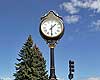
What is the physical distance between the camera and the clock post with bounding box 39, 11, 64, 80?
38.7ft

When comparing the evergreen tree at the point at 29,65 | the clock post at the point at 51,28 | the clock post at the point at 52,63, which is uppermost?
the evergreen tree at the point at 29,65

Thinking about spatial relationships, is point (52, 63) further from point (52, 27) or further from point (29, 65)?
point (29, 65)

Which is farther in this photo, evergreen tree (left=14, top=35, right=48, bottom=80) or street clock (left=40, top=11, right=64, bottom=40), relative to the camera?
evergreen tree (left=14, top=35, right=48, bottom=80)

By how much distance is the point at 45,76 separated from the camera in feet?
157

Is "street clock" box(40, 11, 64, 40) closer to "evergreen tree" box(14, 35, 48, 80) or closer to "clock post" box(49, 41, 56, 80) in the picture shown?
"clock post" box(49, 41, 56, 80)

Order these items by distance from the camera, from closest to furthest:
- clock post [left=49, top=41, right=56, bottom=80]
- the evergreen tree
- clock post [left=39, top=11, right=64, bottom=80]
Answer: clock post [left=49, top=41, right=56, bottom=80], clock post [left=39, top=11, right=64, bottom=80], the evergreen tree

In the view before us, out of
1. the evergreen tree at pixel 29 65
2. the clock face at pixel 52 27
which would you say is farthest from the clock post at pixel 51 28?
the evergreen tree at pixel 29 65

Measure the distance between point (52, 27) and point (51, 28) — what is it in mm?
53

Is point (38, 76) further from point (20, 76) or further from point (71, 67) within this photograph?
point (71, 67)

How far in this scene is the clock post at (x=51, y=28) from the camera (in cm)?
1178

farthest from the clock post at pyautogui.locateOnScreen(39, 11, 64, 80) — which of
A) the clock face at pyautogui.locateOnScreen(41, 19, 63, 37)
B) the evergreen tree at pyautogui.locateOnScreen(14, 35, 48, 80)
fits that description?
the evergreen tree at pyautogui.locateOnScreen(14, 35, 48, 80)

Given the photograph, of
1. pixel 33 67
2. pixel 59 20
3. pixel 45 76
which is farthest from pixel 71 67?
pixel 45 76

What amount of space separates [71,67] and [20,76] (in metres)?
26.8

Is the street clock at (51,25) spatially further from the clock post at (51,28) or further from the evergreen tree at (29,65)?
the evergreen tree at (29,65)
